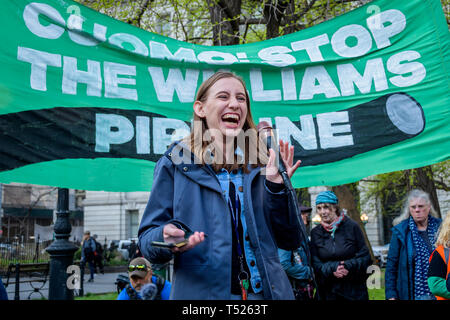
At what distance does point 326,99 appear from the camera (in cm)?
446

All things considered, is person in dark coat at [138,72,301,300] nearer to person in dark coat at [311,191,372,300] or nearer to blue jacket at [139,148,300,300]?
blue jacket at [139,148,300,300]

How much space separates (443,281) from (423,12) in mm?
2530

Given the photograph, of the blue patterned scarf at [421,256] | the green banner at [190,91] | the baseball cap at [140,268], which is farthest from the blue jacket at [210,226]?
the blue patterned scarf at [421,256]

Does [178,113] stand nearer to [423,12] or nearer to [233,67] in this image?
[233,67]

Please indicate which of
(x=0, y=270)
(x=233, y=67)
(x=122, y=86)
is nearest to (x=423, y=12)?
(x=233, y=67)

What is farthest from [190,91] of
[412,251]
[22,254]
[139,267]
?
[22,254]

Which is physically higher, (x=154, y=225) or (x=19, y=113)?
(x=19, y=113)

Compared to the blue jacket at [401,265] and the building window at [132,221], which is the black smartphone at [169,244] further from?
the building window at [132,221]

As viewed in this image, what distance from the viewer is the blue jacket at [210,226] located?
189 centimetres

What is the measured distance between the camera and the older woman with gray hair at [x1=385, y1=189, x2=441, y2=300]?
470 cm

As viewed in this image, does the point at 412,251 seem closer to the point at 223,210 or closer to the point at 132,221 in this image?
the point at 223,210

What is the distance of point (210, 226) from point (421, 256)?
353 centimetres

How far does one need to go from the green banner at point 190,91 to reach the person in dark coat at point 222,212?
1909 mm

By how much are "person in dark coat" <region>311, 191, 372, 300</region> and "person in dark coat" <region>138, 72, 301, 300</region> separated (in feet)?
10.4
